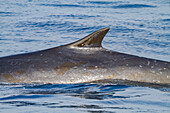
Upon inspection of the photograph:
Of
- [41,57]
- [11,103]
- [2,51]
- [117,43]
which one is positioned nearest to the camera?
[11,103]

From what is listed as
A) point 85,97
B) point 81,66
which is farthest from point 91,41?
point 85,97

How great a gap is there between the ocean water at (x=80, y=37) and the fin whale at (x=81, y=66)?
208 mm

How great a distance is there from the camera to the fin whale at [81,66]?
593cm

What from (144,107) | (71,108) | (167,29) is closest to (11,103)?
(71,108)

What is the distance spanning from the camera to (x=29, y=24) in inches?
623

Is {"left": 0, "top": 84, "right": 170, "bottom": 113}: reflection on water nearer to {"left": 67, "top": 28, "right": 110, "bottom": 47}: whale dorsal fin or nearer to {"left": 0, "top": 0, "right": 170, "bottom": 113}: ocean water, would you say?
{"left": 0, "top": 0, "right": 170, "bottom": 113}: ocean water

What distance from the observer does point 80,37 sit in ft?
44.1

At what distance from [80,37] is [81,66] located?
748 cm

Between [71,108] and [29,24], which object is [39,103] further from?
[29,24]

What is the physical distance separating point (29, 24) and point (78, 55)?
32.7ft

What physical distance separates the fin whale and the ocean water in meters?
0.21

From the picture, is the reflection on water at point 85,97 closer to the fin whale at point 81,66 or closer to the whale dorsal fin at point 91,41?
the fin whale at point 81,66

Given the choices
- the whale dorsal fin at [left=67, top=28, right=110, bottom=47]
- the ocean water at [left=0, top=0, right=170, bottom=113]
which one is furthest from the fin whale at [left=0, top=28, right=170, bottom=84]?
the ocean water at [left=0, top=0, right=170, bottom=113]

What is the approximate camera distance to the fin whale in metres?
5.93
